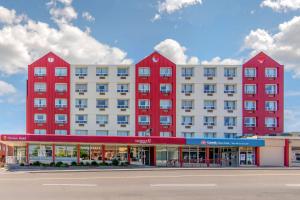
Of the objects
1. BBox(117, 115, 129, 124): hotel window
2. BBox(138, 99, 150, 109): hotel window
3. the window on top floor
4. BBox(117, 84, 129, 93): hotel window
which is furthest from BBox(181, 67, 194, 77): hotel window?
the window on top floor

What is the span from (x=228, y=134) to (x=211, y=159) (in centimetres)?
759

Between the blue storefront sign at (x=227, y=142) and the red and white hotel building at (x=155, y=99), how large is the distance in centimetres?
923

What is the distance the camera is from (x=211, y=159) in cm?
4894

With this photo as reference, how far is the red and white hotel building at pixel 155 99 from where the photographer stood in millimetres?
55344

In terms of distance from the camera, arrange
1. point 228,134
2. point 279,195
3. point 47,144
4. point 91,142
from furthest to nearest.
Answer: point 228,134 < point 47,144 < point 91,142 < point 279,195

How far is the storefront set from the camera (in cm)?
4478

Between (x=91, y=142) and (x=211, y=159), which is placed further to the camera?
(x=211, y=159)

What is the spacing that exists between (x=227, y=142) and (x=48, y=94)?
2607 cm

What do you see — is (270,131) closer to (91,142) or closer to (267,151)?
(267,151)

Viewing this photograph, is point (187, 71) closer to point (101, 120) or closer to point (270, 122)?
point (270, 122)

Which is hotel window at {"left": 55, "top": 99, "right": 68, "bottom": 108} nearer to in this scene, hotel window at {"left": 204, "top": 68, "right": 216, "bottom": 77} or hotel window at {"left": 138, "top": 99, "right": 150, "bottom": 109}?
hotel window at {"left": 138, "top": 99, "right": 150, "bottom": 109}

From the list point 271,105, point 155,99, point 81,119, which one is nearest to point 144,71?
point 155,99

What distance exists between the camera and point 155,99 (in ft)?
183

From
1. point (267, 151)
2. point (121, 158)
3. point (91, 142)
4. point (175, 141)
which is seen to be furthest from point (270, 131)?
point (91, 142)
